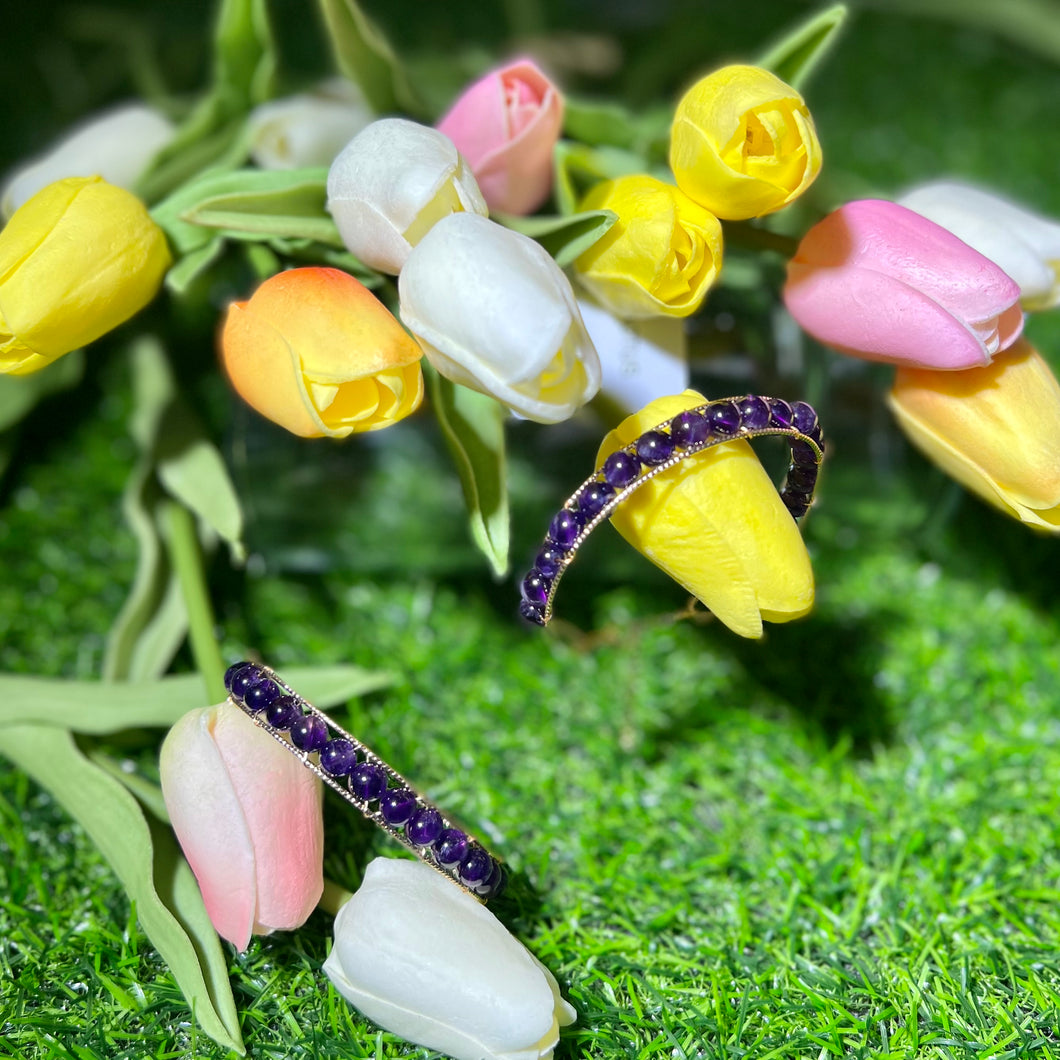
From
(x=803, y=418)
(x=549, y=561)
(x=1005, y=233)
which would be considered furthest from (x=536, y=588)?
(x=1005, y=233)

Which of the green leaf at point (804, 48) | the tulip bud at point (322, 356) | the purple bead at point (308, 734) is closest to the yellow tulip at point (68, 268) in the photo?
the tulip bud at point (322, 356)

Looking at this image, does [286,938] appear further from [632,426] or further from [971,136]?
[971,136]

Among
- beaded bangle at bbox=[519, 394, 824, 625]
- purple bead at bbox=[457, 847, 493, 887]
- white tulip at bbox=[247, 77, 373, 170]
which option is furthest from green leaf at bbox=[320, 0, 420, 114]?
purple bead at bbox=[457, 847, 493, 887]

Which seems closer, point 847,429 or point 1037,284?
point 1037,284

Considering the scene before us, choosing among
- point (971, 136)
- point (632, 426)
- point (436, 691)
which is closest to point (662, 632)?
point (436, 691)

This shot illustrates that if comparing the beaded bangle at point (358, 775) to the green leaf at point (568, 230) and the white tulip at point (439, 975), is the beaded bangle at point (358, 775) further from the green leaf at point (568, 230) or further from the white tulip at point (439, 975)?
the green leaf at point (568, 230)

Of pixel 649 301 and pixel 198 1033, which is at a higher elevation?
pixel 649 301
